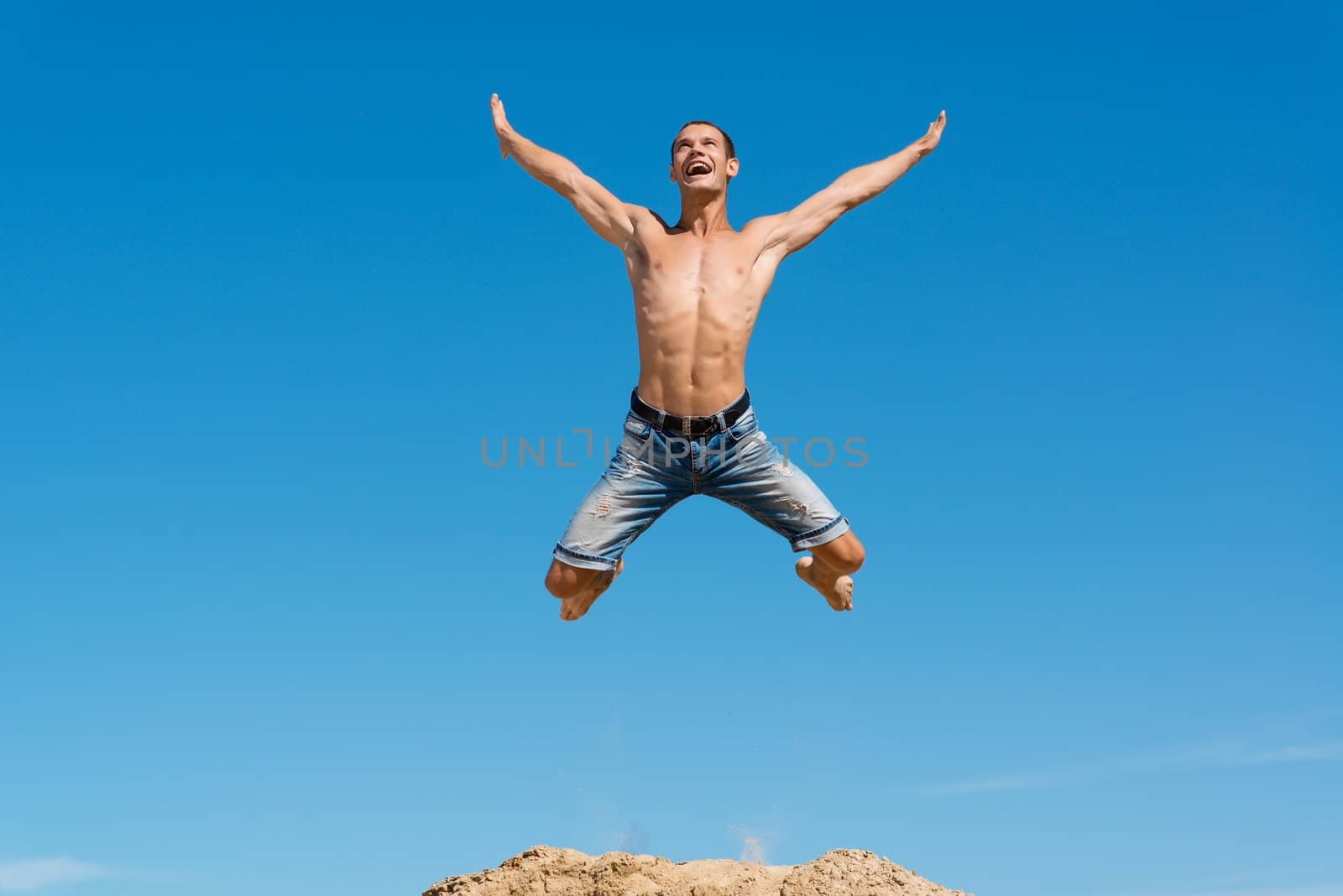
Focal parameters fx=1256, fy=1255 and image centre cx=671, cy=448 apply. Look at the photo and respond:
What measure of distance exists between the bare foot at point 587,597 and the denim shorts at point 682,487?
19 cm

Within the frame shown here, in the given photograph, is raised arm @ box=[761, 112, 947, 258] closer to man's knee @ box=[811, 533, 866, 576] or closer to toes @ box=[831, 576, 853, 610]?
man's knee @ box=[811, 533, 866, 576]

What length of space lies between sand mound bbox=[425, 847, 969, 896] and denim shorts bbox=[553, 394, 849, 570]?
3064 millimetres

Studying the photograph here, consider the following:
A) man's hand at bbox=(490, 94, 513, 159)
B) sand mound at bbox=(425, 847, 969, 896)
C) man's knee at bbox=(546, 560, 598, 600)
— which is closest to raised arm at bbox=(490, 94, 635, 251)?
man's hand at bbox=(490, 94, 513, 159)

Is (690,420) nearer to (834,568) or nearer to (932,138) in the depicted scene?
(834,568)

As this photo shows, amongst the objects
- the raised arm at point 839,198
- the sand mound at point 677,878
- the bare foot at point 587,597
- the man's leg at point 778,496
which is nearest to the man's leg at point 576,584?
the bare foot at point 587,597

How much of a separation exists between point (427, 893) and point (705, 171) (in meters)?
7.13

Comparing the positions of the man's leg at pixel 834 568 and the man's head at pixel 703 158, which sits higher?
the man's head at pixel 703 158

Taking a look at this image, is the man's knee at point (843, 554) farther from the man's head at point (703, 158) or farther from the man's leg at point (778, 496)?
the man's head at point (703, 158)

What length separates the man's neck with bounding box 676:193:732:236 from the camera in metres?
10.1

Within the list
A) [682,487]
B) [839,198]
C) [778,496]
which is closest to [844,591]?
[778,496]

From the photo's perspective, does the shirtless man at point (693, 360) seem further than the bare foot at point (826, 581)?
No

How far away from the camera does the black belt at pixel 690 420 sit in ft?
32.1

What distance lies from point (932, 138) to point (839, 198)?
43.2 inches

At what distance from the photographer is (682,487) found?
1015 cm
